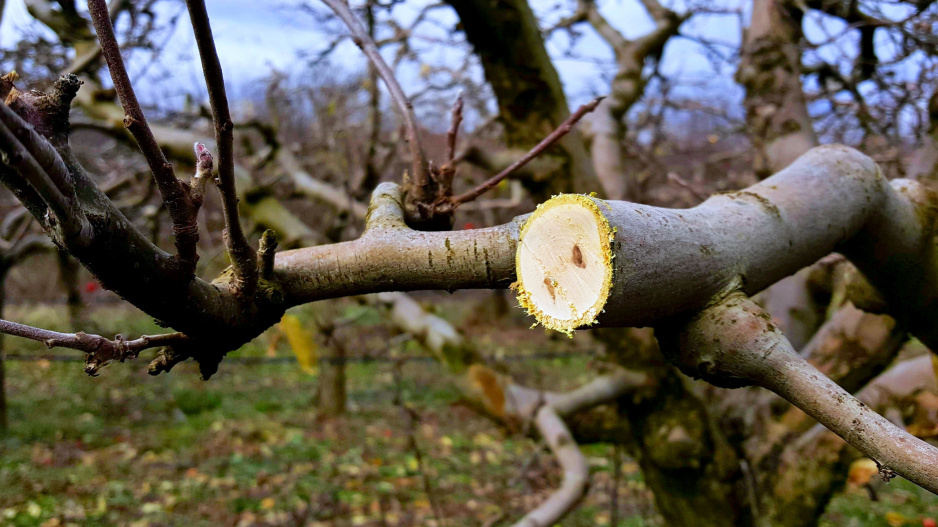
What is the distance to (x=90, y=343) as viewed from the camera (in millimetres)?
916

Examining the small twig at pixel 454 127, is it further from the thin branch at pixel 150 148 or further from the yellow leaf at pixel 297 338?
the yellow leaf at pixel 297 338

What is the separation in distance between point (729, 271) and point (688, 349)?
0.59ft

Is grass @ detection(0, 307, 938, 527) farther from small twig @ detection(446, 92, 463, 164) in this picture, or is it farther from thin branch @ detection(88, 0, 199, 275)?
thin branch @ detection(88, 0, 199, 275)

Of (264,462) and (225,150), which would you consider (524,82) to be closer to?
(225,150)

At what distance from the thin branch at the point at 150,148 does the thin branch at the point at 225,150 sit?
0.21 ft

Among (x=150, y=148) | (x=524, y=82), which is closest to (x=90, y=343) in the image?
(x=150, y=148)

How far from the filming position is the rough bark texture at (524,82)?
2654 millimetres

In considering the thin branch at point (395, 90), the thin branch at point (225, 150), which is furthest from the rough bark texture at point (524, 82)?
the thin branch at point (225, 150)

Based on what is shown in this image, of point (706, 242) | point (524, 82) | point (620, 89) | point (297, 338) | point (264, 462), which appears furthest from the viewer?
point (264, 462)

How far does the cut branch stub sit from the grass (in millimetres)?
2293

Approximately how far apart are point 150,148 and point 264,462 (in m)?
5.21

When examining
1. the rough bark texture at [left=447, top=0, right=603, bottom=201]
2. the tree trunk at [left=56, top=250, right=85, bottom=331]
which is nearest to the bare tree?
the rough bark texture at [left=447, top=0, right=603, bottom=201]

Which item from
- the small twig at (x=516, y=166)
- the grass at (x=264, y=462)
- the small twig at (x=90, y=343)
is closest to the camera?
the small twig at (x=90, y=343)

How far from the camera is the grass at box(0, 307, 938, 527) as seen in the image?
14.4ft
